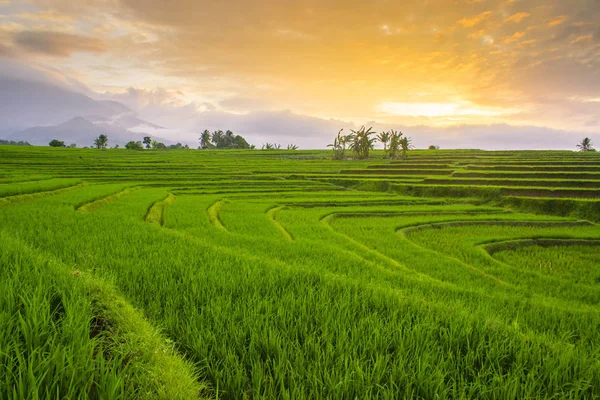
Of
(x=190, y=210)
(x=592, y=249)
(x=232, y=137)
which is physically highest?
(x=232, y=137)

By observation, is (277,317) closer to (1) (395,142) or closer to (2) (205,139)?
(1) (395,142)

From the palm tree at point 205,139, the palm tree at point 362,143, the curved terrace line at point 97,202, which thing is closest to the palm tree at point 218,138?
the palm tree at point 205,139

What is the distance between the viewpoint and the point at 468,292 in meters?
Result: 5.57

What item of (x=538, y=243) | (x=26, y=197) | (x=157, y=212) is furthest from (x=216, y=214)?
(x=538, y=243)

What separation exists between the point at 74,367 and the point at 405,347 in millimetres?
2140

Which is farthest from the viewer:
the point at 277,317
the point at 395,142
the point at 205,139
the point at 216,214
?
the point at 205,139

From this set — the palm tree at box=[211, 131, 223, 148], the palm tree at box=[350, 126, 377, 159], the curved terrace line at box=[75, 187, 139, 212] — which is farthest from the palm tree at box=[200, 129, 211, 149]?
the curved terrace line at box=[75, 187, 139, 212]

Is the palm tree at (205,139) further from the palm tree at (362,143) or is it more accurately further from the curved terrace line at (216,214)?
the curved terrace line at (216,214)

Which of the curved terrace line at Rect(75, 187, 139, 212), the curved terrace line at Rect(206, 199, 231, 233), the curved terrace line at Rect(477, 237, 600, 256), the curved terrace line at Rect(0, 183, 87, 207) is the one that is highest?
the curved terrace line at Rect(0, 183, 87, 207)

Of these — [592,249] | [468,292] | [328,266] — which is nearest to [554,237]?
[592,249]

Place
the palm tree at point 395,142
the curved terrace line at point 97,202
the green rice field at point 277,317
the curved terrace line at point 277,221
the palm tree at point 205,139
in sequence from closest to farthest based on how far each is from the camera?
the green rice field at point 277,317
the curved terrace line at point 277,221
the curved terrace line at point 97,202
the palm tree at point 395,142
the palm tree at point 205,139

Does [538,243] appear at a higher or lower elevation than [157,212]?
lower

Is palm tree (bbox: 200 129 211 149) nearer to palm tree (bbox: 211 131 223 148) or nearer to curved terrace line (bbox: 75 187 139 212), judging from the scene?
palm tree (bbox: 211 131 223 148)

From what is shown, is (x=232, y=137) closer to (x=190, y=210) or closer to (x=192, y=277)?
(x=190, y=210)
